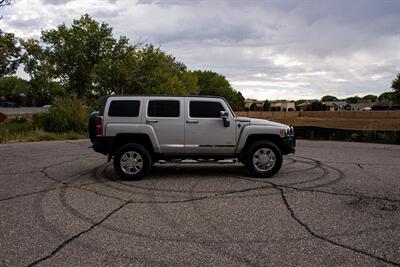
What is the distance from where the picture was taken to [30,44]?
27812 mm

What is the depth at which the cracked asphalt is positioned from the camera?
4301 mm

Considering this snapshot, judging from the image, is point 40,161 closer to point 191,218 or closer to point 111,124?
point 111,124

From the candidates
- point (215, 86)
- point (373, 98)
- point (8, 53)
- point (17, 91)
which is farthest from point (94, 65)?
point (373, 98)

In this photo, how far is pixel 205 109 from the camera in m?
8.88

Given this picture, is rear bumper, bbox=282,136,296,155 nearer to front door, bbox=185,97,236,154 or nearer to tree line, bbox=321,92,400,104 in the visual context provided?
front door, bbox=185,97,236,154

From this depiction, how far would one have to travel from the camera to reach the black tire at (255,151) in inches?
346

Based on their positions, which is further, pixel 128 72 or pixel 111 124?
pixel 128 72

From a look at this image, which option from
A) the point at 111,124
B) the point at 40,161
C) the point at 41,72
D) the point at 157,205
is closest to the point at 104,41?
the point at 41,72

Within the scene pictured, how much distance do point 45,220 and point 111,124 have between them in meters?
3.39

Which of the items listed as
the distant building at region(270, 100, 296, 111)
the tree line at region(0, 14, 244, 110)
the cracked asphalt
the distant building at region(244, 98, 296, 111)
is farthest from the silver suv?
the distant building at region(270, 100, 296, 111)

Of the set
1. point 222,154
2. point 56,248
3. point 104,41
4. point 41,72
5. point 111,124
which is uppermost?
point 104,41

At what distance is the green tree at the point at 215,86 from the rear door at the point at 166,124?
9411 cm

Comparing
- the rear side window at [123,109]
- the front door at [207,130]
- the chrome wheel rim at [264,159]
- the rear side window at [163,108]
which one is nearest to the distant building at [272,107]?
the chrome wheel rim at [264,159]

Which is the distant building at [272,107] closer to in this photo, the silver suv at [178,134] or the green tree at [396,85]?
the green tree at [396,85]
